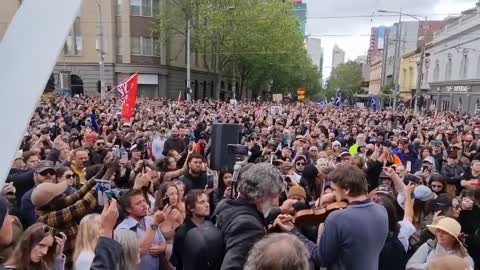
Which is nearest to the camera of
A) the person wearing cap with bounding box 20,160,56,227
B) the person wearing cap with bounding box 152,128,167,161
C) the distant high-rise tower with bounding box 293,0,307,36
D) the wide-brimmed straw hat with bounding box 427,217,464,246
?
the wide-brimmed straw hat with bounding box 427,217,464,246

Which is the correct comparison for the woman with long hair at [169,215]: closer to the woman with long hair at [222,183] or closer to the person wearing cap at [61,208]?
the person wearing cap at [61,208]

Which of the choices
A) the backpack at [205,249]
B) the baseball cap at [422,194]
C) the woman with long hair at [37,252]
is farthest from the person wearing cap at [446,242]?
the woman with long hair at [37,252]

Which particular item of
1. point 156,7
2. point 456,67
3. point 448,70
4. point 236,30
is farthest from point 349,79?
point 156,7

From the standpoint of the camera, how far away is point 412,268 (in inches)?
141

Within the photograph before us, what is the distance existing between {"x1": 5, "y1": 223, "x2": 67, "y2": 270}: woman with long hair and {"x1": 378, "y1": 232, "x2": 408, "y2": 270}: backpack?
2.43 meters

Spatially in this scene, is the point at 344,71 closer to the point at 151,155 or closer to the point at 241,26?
the point at 241,26

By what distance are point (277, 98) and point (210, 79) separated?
2419 cm

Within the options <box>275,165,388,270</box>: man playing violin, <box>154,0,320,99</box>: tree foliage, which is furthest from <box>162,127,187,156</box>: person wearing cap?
<box>154,0,320,99</box>: tree foliage

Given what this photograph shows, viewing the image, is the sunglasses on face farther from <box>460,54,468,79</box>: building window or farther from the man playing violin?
<box>460,54,468,79</box>: building window

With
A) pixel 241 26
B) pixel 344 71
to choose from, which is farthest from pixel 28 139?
pixel 344 71

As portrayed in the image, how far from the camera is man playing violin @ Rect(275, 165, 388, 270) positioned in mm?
2854

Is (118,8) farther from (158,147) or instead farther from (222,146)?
(222,146)

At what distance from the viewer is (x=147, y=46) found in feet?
132

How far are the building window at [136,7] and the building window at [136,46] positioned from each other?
2.10 m
